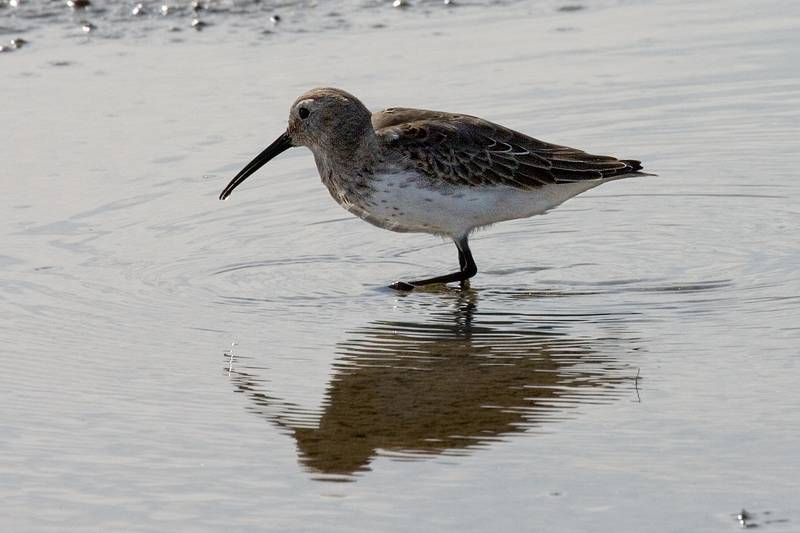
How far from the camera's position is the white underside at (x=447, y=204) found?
9.12 metres

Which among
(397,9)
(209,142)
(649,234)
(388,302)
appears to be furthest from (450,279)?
(397,9)

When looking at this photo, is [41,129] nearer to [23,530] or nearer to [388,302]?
[388,302]

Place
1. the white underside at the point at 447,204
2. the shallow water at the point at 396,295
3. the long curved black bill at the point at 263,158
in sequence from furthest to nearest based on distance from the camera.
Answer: the long curved black bill at the point at 263,158 → the white underside at the point at 447,204 → the shallow water at the point at 396,295

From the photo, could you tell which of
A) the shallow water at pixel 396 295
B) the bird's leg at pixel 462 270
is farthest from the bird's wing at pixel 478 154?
the shallow water at pixel 396 295

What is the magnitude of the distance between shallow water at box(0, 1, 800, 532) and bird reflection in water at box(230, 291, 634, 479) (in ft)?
0.07

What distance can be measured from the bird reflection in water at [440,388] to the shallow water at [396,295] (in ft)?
Answer: 0.07

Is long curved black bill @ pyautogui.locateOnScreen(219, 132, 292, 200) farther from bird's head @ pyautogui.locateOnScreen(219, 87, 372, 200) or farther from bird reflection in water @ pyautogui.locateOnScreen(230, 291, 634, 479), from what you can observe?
bird reflection in water @ pyautogui.locateOnScreen(230, 291, 634, 479)

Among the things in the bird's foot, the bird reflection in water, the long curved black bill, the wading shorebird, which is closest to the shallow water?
the bird reflection in water

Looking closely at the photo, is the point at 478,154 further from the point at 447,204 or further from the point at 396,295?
the point at 396,295

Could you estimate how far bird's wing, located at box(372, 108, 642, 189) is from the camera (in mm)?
9227

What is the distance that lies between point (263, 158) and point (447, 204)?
140cm

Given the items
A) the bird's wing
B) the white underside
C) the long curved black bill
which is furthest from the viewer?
the long curved black bill

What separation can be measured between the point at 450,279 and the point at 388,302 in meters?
0.66

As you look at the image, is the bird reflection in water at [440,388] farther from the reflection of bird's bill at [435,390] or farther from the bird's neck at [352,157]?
the bird's neck at [352,157]
